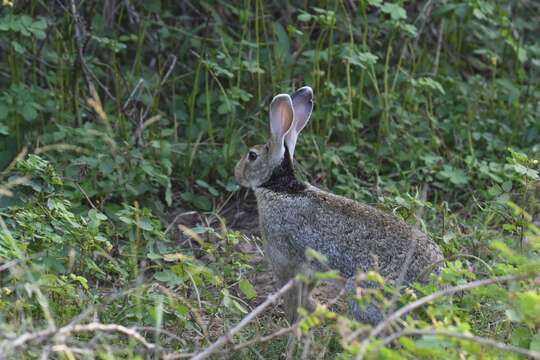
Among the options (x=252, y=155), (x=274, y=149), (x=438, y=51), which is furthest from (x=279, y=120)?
(x=438, y=51)

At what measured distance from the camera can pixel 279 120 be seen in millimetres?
6141

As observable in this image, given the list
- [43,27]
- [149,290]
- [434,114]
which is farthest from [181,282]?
[434,114]

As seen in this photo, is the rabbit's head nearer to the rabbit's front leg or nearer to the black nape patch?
the black nape patch

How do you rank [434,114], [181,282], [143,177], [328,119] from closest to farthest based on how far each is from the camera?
[181,282] < [143,177] < [328,119] < [434,114]

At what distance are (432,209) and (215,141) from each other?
1760 millimetres

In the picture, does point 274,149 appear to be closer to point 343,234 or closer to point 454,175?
point 343,234

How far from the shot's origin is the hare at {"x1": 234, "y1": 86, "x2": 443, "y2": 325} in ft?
17.0

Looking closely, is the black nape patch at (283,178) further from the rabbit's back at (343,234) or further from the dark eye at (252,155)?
the dark eye at (252,155)

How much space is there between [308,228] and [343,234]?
0.27m

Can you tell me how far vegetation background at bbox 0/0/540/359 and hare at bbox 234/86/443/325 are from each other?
218 millimetres

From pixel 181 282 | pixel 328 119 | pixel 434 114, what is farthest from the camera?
pixel 434 114

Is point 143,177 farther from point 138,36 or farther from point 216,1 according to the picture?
point 216,1

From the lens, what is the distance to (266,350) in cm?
525

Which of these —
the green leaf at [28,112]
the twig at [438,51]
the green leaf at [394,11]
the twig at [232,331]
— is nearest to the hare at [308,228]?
the twig at [232,331]
